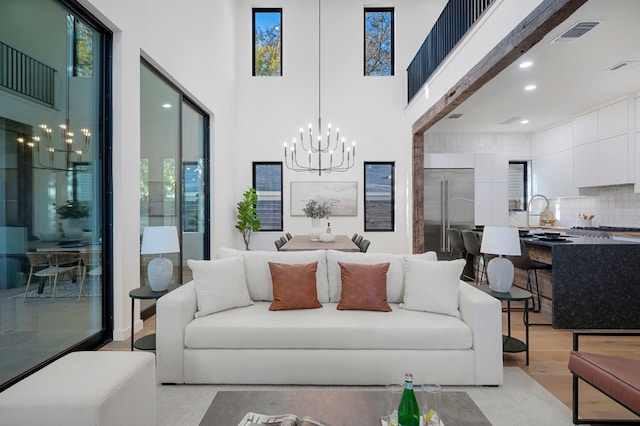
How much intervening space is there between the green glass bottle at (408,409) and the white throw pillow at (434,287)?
158 cm

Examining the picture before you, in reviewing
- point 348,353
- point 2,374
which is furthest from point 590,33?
point 2,374

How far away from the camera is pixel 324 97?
8.03 metres

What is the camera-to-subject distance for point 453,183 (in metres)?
7.38

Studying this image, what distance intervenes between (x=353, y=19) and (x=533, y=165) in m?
5.00

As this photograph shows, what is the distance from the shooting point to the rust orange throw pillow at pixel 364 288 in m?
2.92

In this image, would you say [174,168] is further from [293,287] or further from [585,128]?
[585,128]

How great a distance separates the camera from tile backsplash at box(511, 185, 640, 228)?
6.24 meters

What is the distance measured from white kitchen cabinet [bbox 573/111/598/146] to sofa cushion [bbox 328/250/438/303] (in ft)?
17.0

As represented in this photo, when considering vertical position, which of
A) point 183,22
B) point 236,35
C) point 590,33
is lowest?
point 590,33

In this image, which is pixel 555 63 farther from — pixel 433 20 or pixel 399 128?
pixel 433 20

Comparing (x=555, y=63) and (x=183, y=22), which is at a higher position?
(x=183, y=22)

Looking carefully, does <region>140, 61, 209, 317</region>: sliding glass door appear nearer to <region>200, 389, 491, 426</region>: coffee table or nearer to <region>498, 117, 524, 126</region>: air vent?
<region>200, 389, 491, 426</region>: coffee table

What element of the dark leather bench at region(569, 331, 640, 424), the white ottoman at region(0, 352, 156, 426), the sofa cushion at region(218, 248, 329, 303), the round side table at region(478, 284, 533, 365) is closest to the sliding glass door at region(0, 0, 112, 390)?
the white ottoman at region(0, 352, 156, 426)

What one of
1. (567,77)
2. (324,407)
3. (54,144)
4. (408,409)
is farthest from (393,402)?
(567,77)
